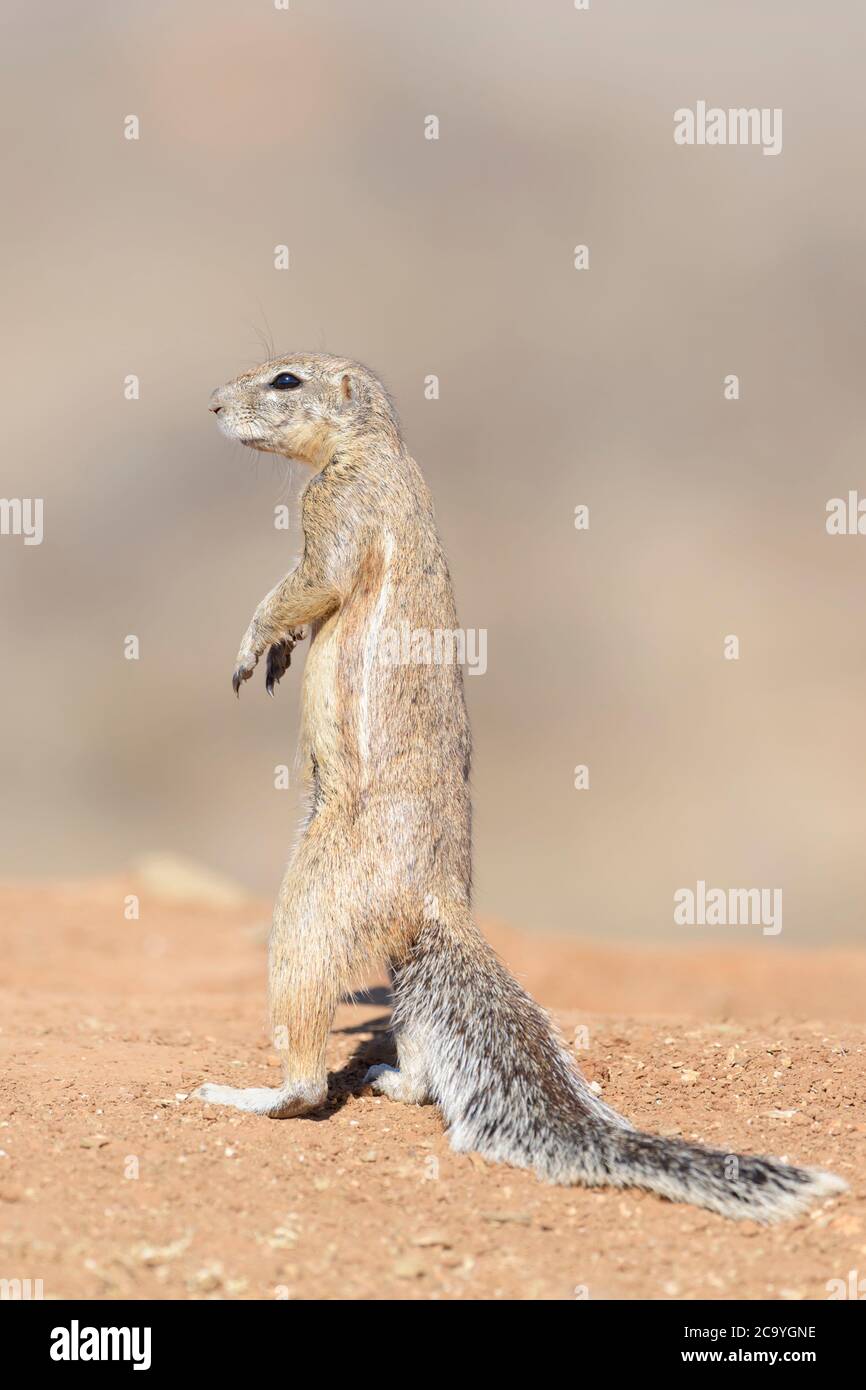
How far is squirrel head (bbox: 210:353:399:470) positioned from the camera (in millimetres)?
8188

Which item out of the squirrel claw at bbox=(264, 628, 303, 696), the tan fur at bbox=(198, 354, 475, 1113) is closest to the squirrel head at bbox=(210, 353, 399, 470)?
the tan fur at bbox=(198, 354, 475, 1113)

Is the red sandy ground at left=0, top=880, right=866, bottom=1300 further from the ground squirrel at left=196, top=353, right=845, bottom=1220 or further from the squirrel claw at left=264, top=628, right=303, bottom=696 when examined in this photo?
the squirrel claw at left=264, top=628, right=303, bottom=696

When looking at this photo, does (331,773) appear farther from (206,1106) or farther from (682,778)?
(682,778)

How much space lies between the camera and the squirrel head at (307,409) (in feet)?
26.9

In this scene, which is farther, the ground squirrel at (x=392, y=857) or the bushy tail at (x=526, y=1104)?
the ground squirrel at (x=392, y=857)

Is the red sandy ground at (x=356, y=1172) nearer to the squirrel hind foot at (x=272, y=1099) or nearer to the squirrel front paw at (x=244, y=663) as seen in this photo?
the squirrel hind foot at (x=272, y=1099)

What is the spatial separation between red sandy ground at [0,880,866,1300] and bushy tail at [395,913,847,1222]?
10 cm

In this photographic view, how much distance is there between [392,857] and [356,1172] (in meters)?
1.55

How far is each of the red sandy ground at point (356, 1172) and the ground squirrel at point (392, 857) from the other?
22 centimetres

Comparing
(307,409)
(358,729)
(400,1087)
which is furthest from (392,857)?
(307,409)

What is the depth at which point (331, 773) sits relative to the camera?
24.6ft

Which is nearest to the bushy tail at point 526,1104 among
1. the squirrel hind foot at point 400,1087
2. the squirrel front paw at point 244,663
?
the squirrel hind foot at point 400,1087

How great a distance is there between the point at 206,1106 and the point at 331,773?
1.80 meters

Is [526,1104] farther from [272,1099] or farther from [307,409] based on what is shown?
[307,409]
